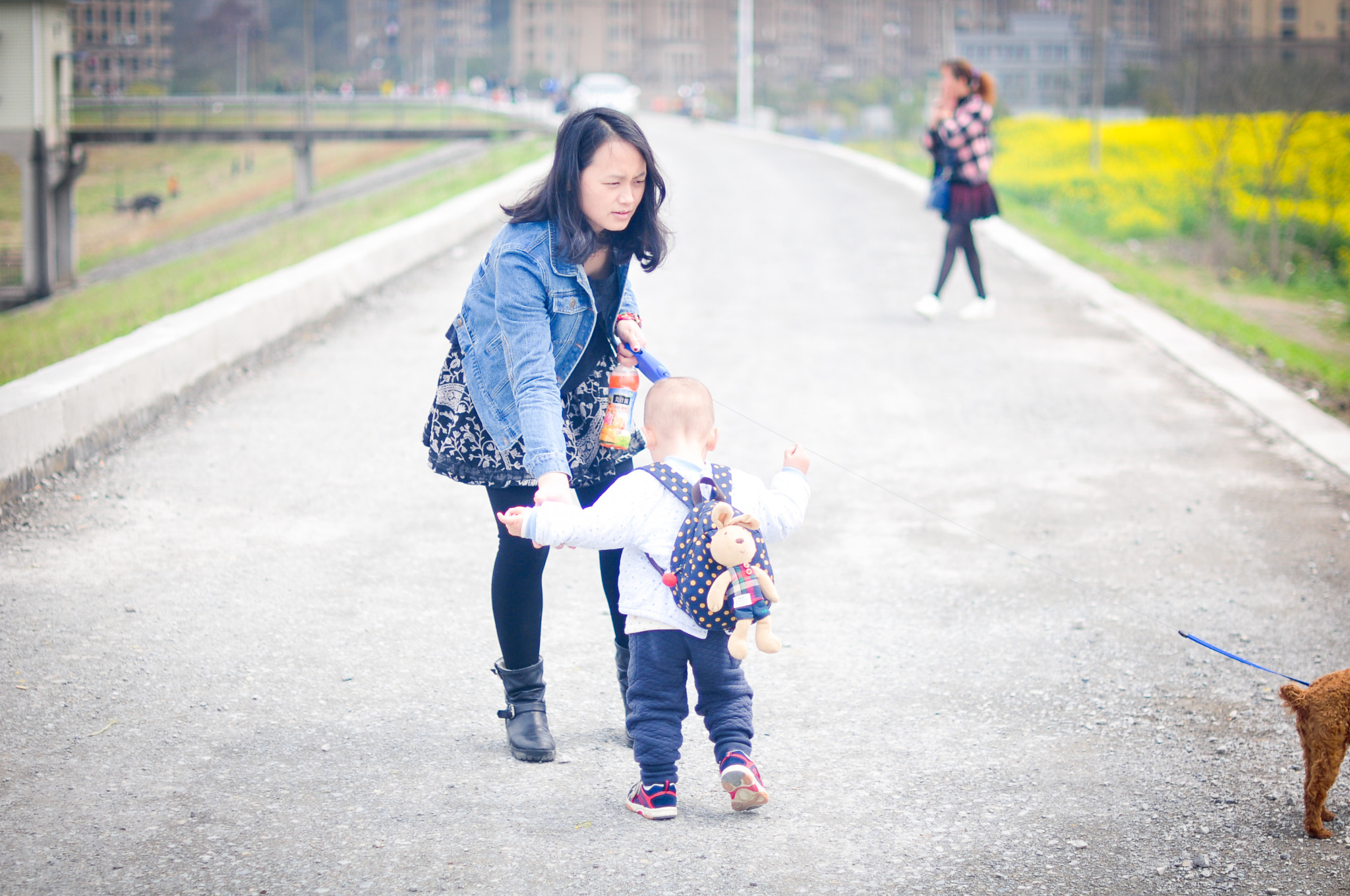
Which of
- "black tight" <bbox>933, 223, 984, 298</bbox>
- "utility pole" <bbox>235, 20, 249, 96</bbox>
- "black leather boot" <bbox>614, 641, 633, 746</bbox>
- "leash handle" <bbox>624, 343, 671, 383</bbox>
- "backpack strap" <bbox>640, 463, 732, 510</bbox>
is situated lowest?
"black leather boot" <bbox>614, 641, 633, 746</bbox>

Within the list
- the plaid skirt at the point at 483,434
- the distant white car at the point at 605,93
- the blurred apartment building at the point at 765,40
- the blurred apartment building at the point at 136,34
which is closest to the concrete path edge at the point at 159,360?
the plaid skirt at the point at 483,434

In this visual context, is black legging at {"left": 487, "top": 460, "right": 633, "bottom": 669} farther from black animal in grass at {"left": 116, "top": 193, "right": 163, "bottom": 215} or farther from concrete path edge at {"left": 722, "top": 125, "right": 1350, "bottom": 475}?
black animal in grass at {"left": 116, "top": 193, "right": 163, "bottom": 215}

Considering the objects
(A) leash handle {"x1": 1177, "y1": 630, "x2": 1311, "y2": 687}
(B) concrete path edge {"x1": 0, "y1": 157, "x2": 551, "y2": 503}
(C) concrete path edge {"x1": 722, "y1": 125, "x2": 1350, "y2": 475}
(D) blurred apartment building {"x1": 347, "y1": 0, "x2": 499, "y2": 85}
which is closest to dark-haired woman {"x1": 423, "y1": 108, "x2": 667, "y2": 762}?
(A) leash handle {"x1": 1177, "y1": 630, "x2": 1311, "y2": 687}

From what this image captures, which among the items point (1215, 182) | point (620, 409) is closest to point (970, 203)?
point (620, 409)

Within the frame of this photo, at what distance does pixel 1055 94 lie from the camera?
10725cm

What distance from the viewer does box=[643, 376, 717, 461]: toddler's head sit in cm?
290

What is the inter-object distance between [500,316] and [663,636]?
85cm

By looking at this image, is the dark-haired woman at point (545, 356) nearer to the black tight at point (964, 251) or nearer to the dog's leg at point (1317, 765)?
the dog's leg at point (1317, 765)

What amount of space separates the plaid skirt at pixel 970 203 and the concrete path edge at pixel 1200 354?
1.35 m

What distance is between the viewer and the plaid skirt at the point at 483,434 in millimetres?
3160

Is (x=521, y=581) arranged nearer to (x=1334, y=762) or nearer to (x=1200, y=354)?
(x=1334, y=762)

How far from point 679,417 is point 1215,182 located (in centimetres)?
2095

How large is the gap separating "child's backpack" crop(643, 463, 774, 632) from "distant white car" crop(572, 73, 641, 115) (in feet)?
155

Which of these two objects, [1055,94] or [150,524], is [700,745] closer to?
[150,524]
